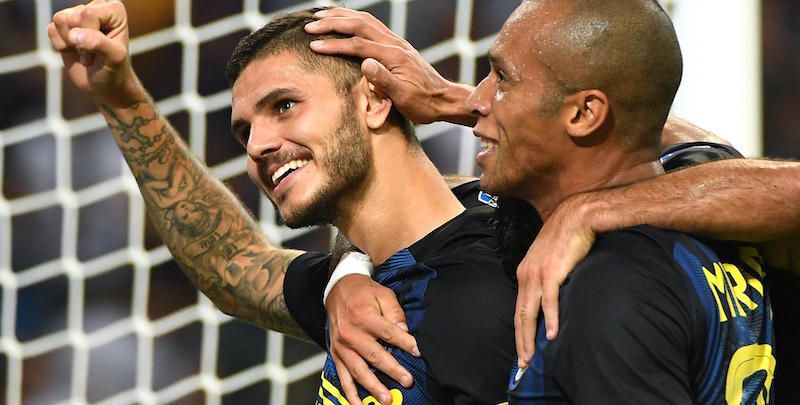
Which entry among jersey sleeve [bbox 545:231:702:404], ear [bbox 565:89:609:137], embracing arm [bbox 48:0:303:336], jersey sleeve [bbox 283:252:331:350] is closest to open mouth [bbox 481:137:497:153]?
ear [bbox 565:89:609:137]

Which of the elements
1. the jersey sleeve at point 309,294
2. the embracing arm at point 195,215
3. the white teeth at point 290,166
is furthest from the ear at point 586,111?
the embracing arm at point 195,215

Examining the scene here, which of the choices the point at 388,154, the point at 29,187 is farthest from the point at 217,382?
the point at 388,154

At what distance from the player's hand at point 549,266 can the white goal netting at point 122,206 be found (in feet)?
4.91

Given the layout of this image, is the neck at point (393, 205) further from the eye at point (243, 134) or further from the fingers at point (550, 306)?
the fingers at point (550, 306)

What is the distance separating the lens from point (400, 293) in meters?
1.50

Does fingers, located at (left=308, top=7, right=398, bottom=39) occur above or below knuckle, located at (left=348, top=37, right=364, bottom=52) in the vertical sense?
above

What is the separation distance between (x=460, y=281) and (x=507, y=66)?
0.92 ft

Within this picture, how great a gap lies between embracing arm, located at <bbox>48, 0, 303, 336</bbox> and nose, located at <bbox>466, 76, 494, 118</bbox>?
0.64m

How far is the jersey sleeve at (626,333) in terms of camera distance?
3.59ft

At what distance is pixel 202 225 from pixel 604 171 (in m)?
0.88

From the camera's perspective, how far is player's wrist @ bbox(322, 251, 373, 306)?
1.59 m

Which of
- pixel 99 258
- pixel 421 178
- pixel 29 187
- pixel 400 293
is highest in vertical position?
pixel 29 187

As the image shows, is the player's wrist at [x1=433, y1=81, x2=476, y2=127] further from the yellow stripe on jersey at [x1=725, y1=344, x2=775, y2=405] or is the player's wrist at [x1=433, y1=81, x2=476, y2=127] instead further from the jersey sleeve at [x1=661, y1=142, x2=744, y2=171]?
the yellow stripe on jersey at [x1=725, y1=344, x2=775, y2=405]

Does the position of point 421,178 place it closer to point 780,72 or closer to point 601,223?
point 601,223
